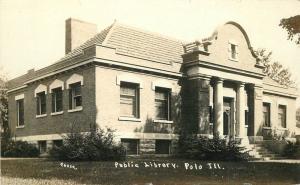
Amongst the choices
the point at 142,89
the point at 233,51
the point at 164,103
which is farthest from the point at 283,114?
the point at 142,89

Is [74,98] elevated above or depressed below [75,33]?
below

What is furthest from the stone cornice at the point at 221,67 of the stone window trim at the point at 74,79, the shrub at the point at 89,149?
the shrub at the point at 89,149

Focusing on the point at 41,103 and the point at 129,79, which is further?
the point at 41,103

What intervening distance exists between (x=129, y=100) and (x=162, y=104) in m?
2.27

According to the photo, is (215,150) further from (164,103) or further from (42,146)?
(42,146)

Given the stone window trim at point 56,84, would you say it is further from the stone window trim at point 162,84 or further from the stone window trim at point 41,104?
the stone window trim at point 162,84

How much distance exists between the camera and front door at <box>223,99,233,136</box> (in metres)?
23.0

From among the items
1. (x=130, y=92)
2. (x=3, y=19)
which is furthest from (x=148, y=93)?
(x=3, y=19)

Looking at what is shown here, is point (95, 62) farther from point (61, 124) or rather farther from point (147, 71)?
point (61, 124)

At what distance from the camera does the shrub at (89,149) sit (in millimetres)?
15227

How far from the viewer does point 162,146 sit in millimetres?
20156

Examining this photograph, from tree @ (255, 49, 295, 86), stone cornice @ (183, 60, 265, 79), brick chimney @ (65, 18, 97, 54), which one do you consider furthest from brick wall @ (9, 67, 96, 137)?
tree @ (255, 49, 295, 86)

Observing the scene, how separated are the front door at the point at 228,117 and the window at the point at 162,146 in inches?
176

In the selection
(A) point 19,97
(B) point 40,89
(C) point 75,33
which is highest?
(C) point 75,33
